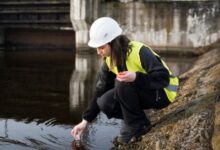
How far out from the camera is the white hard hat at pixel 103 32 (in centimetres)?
324

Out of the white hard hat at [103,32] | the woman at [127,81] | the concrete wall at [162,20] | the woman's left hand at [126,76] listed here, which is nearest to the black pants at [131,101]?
the woman at [127,81]

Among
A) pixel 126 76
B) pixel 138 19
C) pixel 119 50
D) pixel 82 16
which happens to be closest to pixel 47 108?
pixel 119 50

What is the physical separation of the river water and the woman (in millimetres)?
579

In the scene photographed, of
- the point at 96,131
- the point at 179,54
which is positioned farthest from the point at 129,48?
the point at 179,54

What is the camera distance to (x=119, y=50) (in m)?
3.30

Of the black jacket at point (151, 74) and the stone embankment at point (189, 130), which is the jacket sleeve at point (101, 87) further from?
the stone embankment at point (189, 130)

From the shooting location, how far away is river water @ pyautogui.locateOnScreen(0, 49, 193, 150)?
4.38 meters

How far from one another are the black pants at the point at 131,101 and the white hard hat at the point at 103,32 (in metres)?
0.39

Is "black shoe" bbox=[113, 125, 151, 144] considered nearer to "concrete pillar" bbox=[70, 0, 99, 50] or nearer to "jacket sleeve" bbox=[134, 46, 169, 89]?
"jacket sleeve" bbox=[134, 46, 169, 89]

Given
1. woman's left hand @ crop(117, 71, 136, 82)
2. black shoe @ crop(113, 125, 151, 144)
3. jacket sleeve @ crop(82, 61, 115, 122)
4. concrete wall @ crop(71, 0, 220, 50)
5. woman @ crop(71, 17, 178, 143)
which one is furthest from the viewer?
concrete wall @ crop(71, 0, 220, 50)

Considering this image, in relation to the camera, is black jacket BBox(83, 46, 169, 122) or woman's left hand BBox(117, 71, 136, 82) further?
black jacket BBox(83, 46, 169, 122)

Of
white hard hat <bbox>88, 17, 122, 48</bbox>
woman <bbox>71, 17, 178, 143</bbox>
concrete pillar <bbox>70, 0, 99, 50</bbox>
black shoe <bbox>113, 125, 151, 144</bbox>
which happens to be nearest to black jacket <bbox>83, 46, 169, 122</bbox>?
woman <bbox>71, 17, 178, 143</bbox>

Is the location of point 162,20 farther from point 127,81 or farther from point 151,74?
point 127,81

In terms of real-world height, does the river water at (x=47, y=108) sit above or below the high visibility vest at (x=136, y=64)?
below
